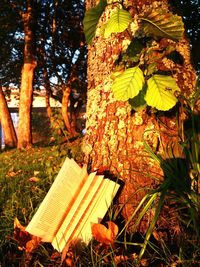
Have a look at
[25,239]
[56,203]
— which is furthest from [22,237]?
[56,203]

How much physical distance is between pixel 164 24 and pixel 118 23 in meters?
0.22

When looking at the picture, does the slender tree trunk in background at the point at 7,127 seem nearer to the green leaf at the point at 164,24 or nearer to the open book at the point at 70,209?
the open book at the point at 70,209

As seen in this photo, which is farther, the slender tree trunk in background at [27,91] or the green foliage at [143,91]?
the slender tree trunk in background at [27,91]

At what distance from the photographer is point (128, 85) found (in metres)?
1.58

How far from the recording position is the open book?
5.55 ft

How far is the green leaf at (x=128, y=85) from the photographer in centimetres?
157

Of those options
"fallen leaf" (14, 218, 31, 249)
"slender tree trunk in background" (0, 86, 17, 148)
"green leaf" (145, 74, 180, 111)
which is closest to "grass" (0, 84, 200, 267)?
"fallen leaf" (14, 218, 31, 249)

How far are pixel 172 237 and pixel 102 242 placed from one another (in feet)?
1.15

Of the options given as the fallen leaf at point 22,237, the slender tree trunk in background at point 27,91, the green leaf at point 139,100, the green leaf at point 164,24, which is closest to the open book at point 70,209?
the fallen leaf at point 22,237

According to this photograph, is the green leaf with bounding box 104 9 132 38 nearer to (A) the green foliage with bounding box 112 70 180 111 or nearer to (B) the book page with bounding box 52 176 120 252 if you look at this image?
(A) the green foliage with bounding box 112 70 180 111

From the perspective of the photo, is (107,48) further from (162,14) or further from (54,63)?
(54,63)

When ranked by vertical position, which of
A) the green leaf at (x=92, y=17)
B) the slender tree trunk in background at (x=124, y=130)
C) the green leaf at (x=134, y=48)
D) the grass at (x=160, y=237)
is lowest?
the grass at (x=160, y=237)

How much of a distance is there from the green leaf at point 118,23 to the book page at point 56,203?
66 cm

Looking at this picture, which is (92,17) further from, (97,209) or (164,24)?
(97,209)
